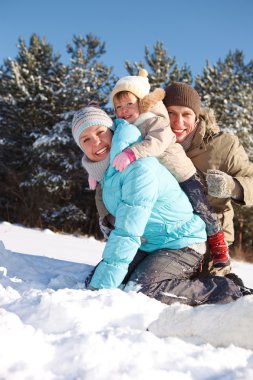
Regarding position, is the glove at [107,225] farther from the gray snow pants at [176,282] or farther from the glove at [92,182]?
the gray snow pants at [176,282]

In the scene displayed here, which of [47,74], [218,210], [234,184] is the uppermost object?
[47,74]

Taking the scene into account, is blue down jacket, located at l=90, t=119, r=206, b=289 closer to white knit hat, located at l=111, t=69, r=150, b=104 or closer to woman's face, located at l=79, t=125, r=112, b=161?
woman's face, located at l=79, t=125, r=112, b=161

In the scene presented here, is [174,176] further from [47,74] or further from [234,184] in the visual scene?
[47,74]

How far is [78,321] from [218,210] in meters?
1.86

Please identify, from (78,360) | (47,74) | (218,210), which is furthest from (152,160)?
(47,74)

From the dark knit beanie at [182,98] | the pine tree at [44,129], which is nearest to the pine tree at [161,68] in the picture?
the pine tree at [44,129]

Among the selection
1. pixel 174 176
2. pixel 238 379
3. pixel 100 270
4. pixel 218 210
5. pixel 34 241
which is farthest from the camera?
pixel 34 241

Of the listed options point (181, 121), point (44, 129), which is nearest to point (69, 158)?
point (44, 129)

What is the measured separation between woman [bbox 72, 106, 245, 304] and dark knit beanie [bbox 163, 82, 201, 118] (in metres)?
0.67

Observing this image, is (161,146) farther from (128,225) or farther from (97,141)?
(128,225)

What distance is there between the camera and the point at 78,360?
130 cm

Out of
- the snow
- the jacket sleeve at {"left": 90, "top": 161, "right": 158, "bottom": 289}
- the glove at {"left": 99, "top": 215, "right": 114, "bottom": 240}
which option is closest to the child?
the jacket sleeve at {"left": 90, "top": 161, "right": 158, "bottom": 289}

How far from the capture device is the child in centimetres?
249

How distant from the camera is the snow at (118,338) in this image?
49.6 inches
